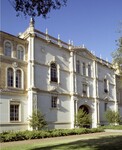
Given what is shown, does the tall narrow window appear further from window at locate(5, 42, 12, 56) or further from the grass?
the grass

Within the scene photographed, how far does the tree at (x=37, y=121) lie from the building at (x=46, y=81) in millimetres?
808

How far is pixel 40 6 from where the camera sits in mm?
11930

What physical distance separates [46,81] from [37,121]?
5842 millimetres

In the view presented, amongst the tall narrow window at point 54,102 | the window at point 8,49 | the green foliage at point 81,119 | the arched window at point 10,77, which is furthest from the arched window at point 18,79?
the green foliage at point 81,119

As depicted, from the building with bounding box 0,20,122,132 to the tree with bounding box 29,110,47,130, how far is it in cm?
81

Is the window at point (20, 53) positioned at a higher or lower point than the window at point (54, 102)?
higher

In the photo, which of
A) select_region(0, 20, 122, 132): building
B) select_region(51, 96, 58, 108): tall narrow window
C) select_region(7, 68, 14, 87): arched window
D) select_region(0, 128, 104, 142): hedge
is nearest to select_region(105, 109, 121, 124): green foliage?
select_region(0, 20, 122, 132): building

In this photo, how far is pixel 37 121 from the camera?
86.1 ft

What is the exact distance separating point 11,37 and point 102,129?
17.3m

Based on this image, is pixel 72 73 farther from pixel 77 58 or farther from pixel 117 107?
pixel 117 107

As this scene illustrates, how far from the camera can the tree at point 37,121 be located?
26344 millimetres

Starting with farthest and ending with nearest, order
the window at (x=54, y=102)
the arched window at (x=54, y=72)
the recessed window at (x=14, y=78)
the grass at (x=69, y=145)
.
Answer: the arched window at (x=54, y=72)
the window at (x=54, y=102)
the recessed window at (x=14, y=78)
the grass at (x=69, y=145)

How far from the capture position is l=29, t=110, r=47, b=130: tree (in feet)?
86.4

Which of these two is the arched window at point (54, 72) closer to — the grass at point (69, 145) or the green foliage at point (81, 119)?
the green foliage at point (81, 119)
